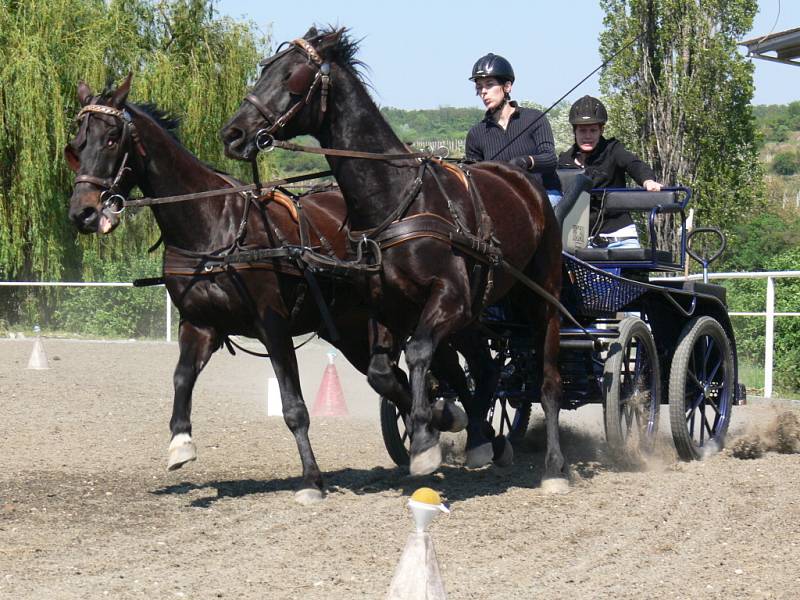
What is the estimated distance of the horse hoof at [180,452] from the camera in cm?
602

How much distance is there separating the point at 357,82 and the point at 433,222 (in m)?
0.83

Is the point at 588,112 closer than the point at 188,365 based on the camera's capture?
No

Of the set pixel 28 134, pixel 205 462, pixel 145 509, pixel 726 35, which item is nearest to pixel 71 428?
pixel 205 462

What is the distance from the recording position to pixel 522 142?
7043 mm

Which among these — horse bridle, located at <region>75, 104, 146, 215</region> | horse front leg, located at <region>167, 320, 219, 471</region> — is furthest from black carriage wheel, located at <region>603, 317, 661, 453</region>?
horse bridle, located at <region>75, 104, 146, 215</region>

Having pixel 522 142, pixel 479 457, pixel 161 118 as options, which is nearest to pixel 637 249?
pixel 522 142

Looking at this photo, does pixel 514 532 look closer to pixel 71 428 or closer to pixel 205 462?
pixel 205 462

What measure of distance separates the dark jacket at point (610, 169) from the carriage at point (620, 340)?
0.47ft

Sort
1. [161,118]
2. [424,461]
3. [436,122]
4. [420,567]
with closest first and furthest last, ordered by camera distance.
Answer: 1. [420,567]
2. [424,461]
3. [161,118]
4. [436,122]

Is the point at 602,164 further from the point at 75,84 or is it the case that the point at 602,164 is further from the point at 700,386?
the point at 75,84

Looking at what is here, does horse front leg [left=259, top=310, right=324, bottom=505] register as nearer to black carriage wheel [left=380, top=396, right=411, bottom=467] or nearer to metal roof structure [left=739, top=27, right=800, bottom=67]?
black carriage wheel [left=380, top=396, right=411, bottom=467]

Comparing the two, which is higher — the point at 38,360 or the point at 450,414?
the point at 450,414

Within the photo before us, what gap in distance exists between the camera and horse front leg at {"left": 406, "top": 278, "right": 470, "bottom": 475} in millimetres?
5566

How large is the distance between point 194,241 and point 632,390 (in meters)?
3.02
